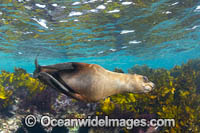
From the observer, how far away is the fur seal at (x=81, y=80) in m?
1.80

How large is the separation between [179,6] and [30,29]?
14581 millimetres

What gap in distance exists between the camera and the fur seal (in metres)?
1.80

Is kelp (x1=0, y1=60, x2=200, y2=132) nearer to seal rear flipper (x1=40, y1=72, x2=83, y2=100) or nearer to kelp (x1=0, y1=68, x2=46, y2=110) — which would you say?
kelp (x1=0, y1=68, x2=46, y2=110)

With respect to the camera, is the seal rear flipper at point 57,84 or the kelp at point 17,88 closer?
the seal rear flipper at point 57,84

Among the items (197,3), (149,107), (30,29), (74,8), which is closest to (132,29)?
(197,3)

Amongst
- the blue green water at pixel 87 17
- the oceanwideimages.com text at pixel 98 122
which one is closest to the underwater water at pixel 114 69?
the blue green water at pixel 87 17

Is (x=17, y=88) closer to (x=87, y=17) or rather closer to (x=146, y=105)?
(x=146, y=105)

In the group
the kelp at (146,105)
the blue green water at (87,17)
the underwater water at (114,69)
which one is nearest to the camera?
the kelp at (146,105)

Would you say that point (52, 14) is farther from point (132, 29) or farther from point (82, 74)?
point (82, 74)

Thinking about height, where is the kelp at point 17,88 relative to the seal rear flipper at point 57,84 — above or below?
below

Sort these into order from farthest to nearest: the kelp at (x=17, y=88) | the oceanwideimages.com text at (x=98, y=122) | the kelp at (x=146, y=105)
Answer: the kelp at (x=17, y=88), the kelp at (x=146, y=105), the oceanwideimages.com text at (x=98, y=122)

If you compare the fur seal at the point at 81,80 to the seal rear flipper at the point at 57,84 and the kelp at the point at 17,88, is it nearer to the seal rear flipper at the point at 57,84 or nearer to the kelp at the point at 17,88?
the seal rear flipper at the point at 57,84

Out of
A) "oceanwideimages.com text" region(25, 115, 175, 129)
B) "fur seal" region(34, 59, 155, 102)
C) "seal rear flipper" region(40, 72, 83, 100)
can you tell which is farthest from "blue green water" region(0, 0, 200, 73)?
"seal rear flipper" region(40, 72, 83, 100)

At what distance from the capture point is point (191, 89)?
7703 mm
